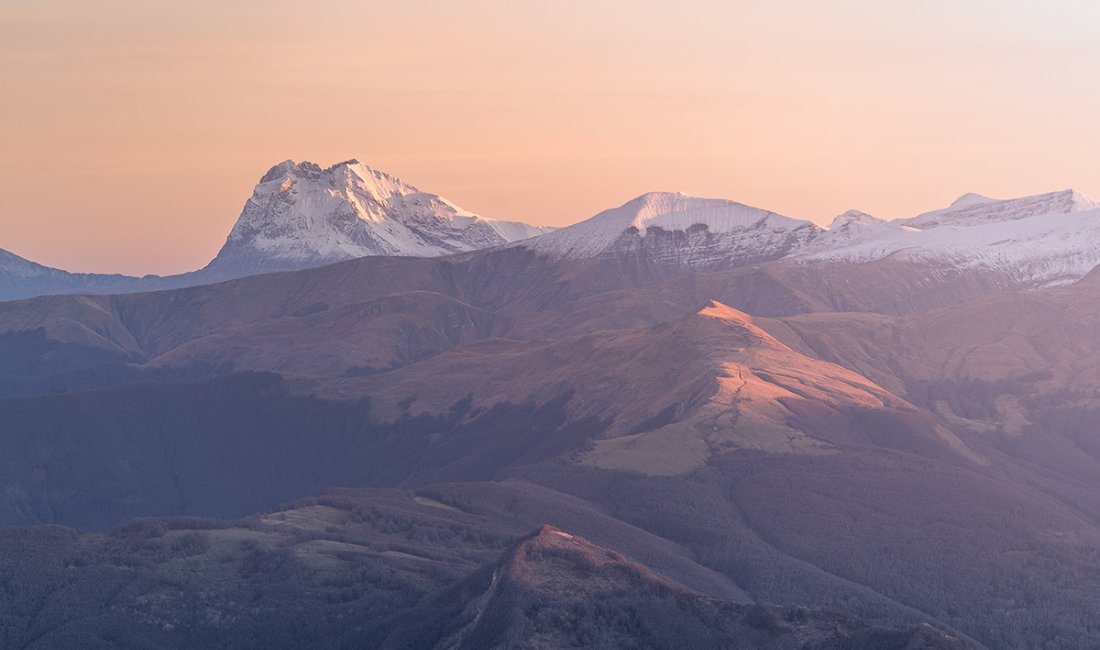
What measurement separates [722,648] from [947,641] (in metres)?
24.6

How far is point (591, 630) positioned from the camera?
195 meters

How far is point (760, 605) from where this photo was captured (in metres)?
198

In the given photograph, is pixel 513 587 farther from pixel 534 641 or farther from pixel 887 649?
pixel 887 649

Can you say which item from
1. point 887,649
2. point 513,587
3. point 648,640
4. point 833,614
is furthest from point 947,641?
point 513,587

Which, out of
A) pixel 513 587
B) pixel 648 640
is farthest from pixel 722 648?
pixel 513 587

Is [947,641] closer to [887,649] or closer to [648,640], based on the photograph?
[887,649]

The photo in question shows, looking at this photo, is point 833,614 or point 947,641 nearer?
point 947,641

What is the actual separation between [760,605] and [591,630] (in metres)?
18.3

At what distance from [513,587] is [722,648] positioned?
23.6 meters

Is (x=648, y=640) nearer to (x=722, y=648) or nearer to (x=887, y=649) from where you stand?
(x=722, y=648)

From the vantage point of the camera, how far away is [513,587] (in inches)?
7840

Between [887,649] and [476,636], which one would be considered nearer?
[887,649]

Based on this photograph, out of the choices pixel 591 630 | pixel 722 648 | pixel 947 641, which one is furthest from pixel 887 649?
pixel 591 630

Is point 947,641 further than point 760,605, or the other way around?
point 760,605
